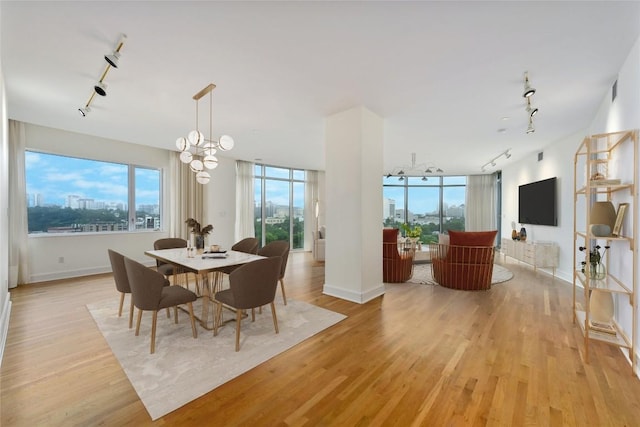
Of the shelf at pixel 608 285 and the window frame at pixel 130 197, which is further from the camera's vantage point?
the window frame at pixel 130 197

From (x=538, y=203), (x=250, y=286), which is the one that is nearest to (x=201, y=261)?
(x=250, y=286)

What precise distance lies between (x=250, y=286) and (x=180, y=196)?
16.0ft

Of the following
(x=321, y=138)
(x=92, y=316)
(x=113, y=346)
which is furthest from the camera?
Answer: (x=321, y=138)

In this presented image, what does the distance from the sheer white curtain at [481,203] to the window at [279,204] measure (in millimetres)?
6314

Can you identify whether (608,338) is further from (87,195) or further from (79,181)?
(79,181)

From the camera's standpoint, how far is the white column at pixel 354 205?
3850 millimetres

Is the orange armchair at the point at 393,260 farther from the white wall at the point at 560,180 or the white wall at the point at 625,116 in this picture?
the white wall at the point at 560,180

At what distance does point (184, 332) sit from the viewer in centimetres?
287

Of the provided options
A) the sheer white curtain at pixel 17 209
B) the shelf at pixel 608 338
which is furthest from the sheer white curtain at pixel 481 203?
the sheer white curtain at pixel 17 209

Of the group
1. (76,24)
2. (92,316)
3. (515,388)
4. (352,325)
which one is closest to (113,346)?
(92,316)

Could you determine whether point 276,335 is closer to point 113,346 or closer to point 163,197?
point 113,346

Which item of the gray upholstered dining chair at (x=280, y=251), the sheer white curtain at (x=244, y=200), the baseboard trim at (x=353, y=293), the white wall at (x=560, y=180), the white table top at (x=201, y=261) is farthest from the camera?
the sheer white curtain at (x=244, y=200)

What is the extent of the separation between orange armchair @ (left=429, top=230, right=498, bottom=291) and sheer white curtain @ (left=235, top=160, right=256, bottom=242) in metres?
5.27

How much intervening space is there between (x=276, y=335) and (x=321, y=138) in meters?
3.88
